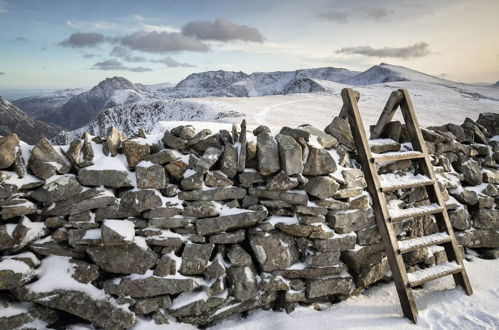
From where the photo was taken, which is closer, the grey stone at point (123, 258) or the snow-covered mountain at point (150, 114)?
the grey stone at point (123, 258)

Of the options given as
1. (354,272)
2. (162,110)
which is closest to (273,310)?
(354,272)

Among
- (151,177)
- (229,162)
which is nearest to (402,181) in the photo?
(229,162)

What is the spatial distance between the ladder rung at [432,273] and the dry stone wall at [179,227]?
63 cm

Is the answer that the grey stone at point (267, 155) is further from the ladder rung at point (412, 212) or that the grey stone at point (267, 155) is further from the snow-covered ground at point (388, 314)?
the snow-covered ground at point (388, 314)

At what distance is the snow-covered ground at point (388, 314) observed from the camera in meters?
3.83

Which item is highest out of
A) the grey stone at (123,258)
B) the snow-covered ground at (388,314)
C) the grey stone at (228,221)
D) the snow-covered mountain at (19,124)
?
the grey stone at (228,221)

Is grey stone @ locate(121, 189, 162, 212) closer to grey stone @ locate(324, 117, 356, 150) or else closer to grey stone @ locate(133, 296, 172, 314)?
grey stone @ locate(133, 296, 172, 314)

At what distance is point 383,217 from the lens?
421 centimetres

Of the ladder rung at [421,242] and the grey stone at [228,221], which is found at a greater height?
the grey stone at [228,221]

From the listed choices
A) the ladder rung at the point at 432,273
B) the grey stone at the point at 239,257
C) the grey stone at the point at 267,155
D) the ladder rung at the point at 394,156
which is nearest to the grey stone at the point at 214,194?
the grey stone at the point at 267,155

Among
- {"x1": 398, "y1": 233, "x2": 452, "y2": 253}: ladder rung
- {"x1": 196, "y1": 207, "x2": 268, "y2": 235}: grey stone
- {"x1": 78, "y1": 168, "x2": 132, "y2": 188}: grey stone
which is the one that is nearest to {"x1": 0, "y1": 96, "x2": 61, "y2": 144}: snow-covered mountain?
{"x1": 78, "y1": 168, "x2": 132, "y2": 188}: grey stone

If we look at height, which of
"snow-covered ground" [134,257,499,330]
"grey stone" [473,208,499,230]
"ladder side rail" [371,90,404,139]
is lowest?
"snow-covered ground" [134,257,499,330]

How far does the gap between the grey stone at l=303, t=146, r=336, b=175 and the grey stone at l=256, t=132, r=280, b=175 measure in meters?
0.46

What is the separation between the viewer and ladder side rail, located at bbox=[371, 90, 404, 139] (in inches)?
197
